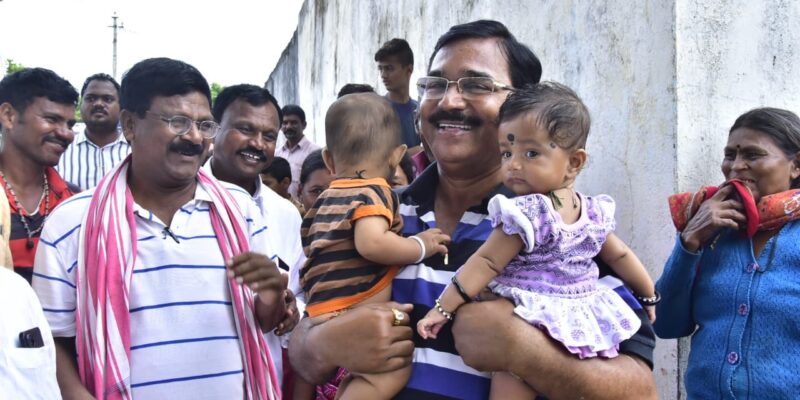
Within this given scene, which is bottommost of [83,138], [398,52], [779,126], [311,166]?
[311,166]

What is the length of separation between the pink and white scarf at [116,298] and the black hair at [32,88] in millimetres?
1496

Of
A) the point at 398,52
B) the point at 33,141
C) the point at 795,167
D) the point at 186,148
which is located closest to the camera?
the point at 795,167

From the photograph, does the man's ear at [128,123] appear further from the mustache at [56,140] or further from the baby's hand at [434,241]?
the baby's hand at [434,241]

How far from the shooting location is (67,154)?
5359mm

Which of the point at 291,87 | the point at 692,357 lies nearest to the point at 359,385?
the point at 692,357

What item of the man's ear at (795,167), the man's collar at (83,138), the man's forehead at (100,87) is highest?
the man's forehead at (100,87)

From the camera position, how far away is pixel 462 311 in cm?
192

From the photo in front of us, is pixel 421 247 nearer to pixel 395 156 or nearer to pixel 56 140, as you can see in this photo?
pixel 395 156

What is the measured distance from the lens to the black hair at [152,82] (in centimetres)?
284

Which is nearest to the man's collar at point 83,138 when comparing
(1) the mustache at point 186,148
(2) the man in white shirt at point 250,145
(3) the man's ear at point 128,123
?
(2) the man in white shirt at point 250,145

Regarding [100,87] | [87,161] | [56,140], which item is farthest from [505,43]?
[100,87]

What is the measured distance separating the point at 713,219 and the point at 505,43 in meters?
1.00

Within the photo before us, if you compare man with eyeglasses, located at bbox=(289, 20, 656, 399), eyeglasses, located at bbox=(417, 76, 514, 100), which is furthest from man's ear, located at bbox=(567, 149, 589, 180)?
eyeglasses, located at bbox=(417, 76, 514, 100)

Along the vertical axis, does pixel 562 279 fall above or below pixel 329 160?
below
